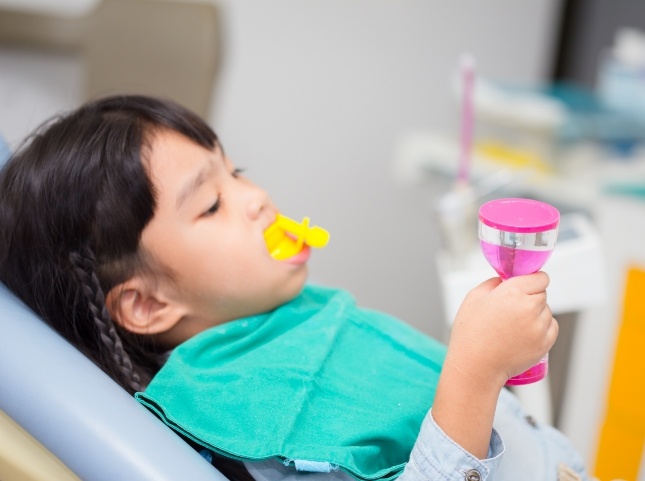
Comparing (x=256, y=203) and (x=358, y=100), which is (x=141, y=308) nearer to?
(x=256, y=203)

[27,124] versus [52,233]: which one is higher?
[52,233]

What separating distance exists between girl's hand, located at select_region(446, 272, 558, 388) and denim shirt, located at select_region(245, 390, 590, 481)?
0.20ft

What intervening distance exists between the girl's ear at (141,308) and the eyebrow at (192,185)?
9 cm

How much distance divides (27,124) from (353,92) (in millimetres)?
831

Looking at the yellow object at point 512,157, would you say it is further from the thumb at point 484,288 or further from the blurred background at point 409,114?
the thumb at point 484,288

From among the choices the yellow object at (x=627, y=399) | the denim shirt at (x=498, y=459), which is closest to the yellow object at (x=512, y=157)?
the yellow object at (x=627, y=399)

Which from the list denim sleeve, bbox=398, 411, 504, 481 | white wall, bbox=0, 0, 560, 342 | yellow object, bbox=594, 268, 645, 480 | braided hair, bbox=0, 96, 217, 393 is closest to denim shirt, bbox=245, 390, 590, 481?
denim sleeve, bbox=398, 411, 504, 481

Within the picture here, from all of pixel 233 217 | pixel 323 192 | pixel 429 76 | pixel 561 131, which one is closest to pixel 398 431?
pixel 233 217

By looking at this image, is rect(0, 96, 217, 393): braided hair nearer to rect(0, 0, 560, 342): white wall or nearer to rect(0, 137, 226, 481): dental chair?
rect(0, 137, 226, 481): dental chair

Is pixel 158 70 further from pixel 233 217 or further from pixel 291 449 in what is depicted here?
pixel 291 449

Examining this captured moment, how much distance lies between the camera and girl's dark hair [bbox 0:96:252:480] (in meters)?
0.83

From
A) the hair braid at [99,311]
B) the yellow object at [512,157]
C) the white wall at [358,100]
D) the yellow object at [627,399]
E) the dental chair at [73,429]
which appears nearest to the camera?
the dental chair at [73,429]

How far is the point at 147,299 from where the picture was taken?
2.89 ft

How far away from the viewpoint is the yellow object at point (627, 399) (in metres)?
1.49
